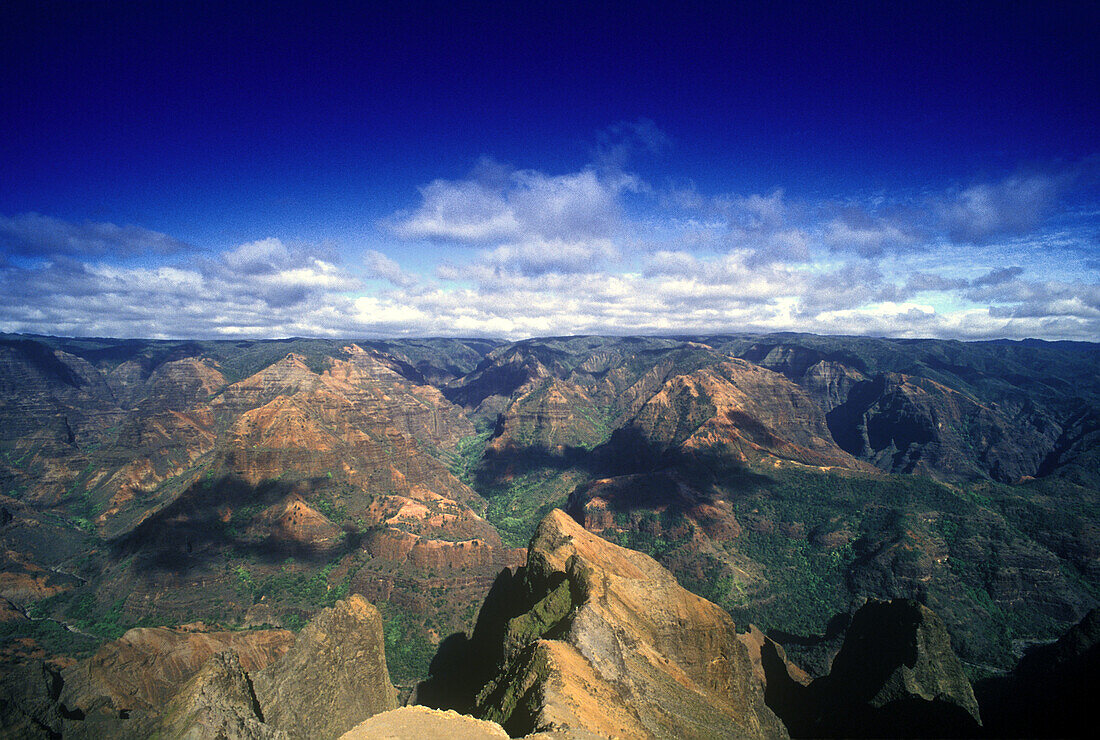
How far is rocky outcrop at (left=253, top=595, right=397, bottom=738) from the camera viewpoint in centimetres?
4084

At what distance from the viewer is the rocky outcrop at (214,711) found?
1142 inches

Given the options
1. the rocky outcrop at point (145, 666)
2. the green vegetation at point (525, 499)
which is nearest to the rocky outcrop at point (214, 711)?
the rocky outcrop at point (145, 666)

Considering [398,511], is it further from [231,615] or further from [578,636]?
[578,636]

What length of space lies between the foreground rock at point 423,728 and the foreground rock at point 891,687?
45.8 m

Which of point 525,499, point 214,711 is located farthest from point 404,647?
point 525,499

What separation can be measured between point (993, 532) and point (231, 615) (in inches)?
6001

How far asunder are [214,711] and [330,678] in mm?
16872

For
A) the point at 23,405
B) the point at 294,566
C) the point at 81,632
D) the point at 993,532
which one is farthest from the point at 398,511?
the point at 23,405

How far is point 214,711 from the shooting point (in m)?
30.2

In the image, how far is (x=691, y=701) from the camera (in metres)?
37.5

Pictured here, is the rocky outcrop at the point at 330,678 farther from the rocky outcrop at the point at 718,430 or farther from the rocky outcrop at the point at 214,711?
the rocky outcrop at the point at 718,430

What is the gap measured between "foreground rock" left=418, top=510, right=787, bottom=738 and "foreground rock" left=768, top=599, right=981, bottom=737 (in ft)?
27.8

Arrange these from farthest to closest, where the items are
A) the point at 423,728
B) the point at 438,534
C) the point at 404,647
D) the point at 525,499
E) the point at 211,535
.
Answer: the point at 525,499
the point at 438,534
the point at 211,535
the point at 404,647
the point at 423,728

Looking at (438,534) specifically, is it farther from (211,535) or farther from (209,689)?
(209,689)
